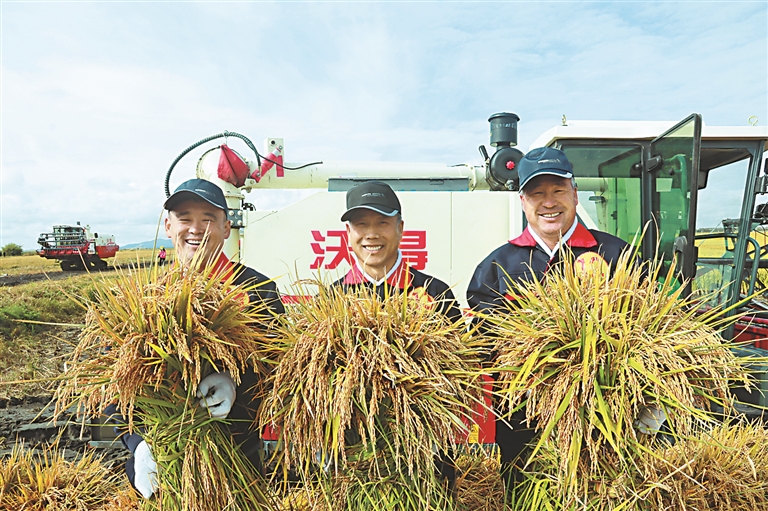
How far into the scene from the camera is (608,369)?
1.72 m

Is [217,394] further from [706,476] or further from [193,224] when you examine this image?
[706,476]

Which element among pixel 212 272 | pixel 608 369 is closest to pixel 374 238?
pixel 212 272

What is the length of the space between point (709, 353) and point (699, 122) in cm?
249

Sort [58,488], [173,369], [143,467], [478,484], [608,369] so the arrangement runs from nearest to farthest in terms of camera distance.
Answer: [608,369] → [173,369] → [143,467] → [478,484] → [58,488]

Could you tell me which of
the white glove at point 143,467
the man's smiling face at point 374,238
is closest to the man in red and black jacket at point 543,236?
the man's smiling face at point 374,238

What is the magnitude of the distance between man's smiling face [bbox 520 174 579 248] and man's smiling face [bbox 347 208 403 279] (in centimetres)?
77

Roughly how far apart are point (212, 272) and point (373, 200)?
95 cm

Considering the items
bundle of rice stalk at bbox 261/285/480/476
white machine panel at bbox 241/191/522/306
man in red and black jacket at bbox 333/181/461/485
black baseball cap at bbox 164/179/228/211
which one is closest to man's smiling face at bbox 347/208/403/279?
man in red and black jacket at bbox 333/181/461/485

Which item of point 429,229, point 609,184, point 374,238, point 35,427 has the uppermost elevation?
point 609,184

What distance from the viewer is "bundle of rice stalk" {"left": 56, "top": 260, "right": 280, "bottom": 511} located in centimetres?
178

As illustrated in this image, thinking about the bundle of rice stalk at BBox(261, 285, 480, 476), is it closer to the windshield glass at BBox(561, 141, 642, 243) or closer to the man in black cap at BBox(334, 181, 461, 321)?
the man in black cap at BBox(334, 181, 461, 321)

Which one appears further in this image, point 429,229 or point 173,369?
point 429,229

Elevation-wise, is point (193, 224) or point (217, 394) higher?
point (193, 224)

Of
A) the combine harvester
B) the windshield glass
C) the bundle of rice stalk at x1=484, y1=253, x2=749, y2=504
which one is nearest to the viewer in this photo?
the bundle of rice stalk at x1=484, y1=253, x2=749, y2=504
